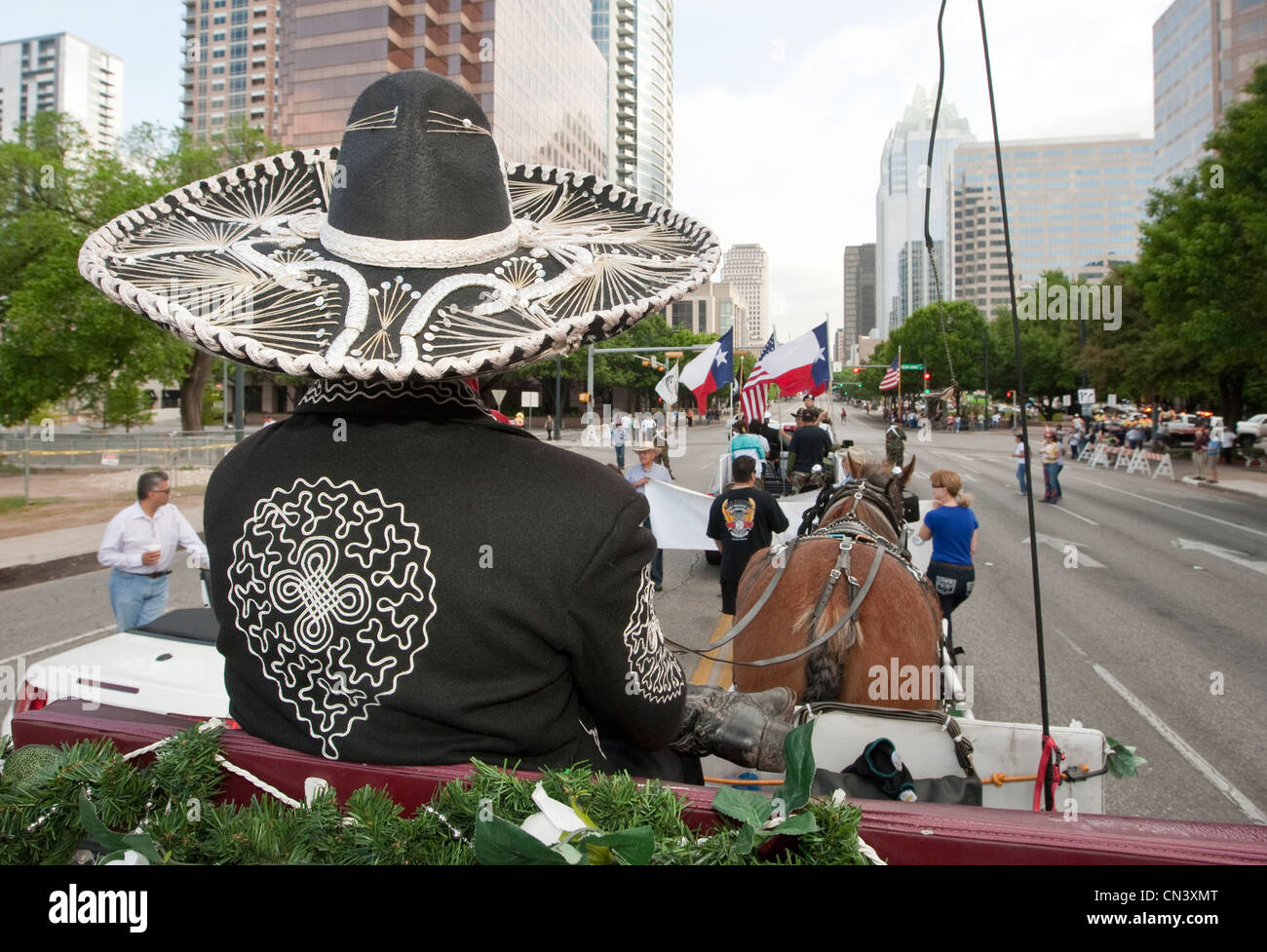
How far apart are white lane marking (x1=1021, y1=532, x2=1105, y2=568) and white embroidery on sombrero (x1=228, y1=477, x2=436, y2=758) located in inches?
537

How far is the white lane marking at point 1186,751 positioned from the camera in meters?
4.91

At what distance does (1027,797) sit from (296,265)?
10.9 feet

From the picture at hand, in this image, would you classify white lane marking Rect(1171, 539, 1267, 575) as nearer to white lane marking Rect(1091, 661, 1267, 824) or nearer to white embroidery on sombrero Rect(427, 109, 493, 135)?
white lane marking Rect(1091, 661, 1267, 824)

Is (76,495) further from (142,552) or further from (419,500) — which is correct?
(419,500)

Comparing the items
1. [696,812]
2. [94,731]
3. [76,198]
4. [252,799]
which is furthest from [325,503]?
[76,198]

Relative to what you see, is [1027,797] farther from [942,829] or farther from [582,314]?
[582,314]

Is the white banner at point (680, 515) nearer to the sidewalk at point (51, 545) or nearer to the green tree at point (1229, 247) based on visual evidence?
the sidewalk at point (51, 545)

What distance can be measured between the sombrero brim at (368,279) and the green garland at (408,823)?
823 millimetres

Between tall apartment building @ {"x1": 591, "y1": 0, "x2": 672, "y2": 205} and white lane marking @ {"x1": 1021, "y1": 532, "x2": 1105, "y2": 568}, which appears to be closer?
white lane marking @ {"x1": 1021, "y1": 532, "x2": 1105, "y2": 568}

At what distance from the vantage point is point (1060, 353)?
64.9m

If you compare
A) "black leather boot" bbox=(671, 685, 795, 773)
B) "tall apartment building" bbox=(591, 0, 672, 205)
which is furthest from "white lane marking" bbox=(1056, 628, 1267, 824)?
"tall apartment building" bbox=(591, 0, 672, 205)

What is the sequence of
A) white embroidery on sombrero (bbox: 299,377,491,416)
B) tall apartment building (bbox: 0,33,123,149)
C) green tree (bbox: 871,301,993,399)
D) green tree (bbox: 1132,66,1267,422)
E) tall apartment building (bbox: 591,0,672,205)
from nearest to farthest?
1. white embroidery on sombrero (bbox: 299,377,491,416)
2. green tree (bbox: 1132,66,1267,422)
3. green tree (bbox: 871,301,993,399)
4. tall apartment building (bbox: 591,0,672,205)
5. tall apartment building (bbox: 0,33,123,149)

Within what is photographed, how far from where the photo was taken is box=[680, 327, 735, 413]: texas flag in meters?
17.9

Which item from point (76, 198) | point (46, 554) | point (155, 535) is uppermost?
point (76, 198)
